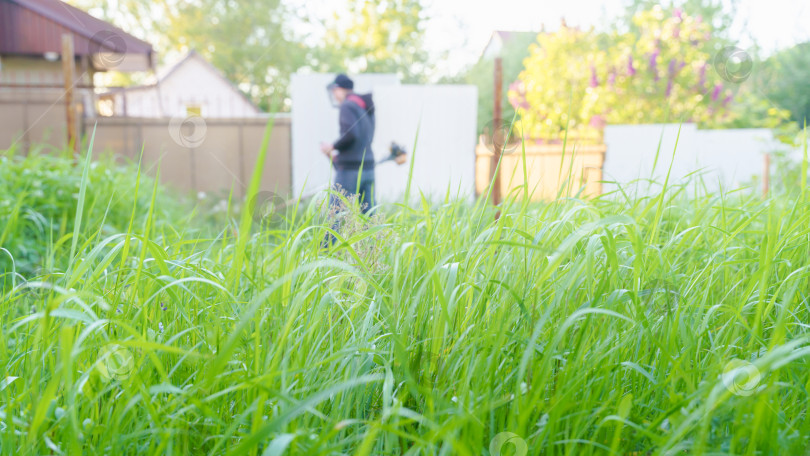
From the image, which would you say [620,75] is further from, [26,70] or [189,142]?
[26,70]

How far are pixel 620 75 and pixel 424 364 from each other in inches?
419

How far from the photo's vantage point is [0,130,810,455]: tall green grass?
3.05 ft

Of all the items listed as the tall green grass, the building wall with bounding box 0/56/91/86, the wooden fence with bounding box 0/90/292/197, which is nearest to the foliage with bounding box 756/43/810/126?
the wooden fence with bounding box 0/90/292/197

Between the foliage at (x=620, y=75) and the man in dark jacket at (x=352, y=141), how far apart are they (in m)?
5.09

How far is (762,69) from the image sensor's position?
16.9 meters

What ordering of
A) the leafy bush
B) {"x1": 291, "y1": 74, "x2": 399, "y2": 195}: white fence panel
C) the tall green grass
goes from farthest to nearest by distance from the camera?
{"x1": 291, "y1": 74, "x2": 399, "y2": 195}: white fence panel < the leafy bush < the tall green grass

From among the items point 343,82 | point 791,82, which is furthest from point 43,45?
point 791,82

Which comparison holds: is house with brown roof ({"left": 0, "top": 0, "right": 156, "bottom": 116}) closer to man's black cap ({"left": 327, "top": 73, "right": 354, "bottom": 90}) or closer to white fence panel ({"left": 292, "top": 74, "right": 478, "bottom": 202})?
white fence panel ({"left": 292, "top": 74, "right": 478, "bottom": 202})

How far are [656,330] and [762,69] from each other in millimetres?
18727

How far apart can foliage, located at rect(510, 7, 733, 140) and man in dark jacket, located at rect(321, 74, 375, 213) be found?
200 inches

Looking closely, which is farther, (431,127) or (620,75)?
(620,75)

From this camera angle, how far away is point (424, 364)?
1.16 meters

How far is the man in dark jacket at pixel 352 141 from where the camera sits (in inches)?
182

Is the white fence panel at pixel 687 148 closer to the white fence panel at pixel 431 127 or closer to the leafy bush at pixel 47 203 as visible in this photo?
the white fence panel at pixel 431 127
